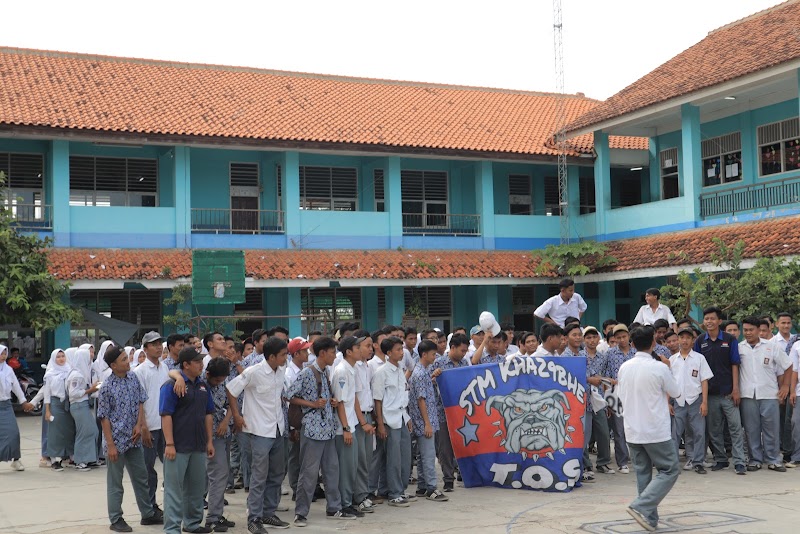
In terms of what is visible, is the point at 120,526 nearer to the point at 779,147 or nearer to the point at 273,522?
the point at 273,522

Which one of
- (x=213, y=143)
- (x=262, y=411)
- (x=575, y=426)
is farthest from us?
(x=213, y=143)

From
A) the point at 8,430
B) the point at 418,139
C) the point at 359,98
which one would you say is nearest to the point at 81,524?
the point at 8,430

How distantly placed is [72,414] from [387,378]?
5679 mm

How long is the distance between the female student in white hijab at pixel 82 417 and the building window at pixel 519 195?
1646 cm

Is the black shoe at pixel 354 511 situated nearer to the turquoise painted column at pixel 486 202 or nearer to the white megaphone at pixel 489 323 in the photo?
the white megaphone at pixel 489 323

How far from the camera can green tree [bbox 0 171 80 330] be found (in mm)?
20016

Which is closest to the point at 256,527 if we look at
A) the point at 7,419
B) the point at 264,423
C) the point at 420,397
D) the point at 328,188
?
the point at 264,423

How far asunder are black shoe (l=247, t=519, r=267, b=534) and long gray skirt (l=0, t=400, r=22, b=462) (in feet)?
17.7

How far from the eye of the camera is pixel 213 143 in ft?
76.8

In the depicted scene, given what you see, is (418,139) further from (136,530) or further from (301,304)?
(136,530)

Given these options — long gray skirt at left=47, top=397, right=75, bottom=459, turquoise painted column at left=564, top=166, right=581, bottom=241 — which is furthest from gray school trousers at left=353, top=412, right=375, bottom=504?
turquoise painted column at left=564, top=166, right=581, bottom=241

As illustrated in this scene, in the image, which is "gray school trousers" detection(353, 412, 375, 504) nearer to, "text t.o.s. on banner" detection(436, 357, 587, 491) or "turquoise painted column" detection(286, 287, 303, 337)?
"text t.o.s. on banner" detection(436, 357, 587, 491)

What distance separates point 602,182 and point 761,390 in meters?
14.0

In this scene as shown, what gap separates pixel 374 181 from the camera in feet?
87.4
